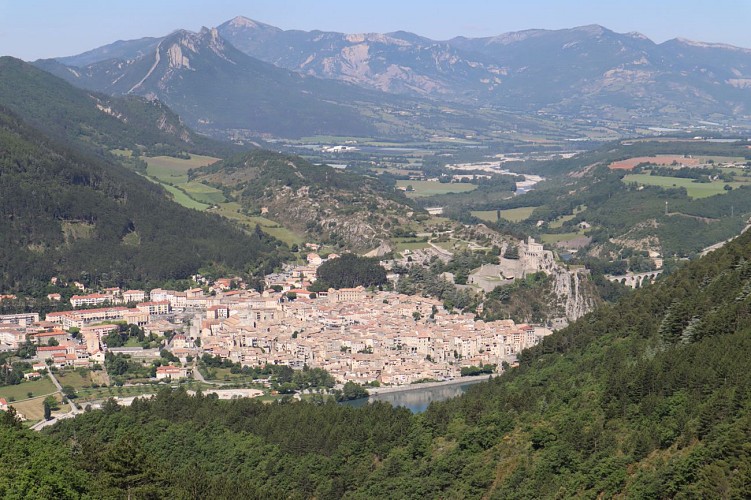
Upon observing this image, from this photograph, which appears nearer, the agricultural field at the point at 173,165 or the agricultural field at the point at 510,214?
the agricultural field at the point at 510,214

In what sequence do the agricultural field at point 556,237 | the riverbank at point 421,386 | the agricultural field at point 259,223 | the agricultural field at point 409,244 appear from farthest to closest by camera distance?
1. the agricultural field at point 556,237
2. the agricultural field at point 259,223
3. the agricultural field at point 409,244
4. the riverbank at point 421,386

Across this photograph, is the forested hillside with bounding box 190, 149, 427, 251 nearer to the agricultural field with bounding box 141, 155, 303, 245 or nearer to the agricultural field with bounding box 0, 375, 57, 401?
the agricultural field with bounding box 141, 155, 303, 245

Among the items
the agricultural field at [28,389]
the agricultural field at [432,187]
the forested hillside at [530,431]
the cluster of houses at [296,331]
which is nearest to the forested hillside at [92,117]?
the agricultural field at [432,187]

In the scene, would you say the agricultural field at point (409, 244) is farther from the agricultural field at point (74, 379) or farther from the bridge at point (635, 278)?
the agricultural field at point (74, 379)

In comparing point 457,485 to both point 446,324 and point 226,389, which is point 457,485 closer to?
point 226,389

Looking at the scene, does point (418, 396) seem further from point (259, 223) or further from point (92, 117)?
point (92, 117)

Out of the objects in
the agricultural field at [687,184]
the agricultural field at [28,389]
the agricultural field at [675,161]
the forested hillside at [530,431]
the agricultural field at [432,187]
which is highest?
the forested hillside at [530,431]
